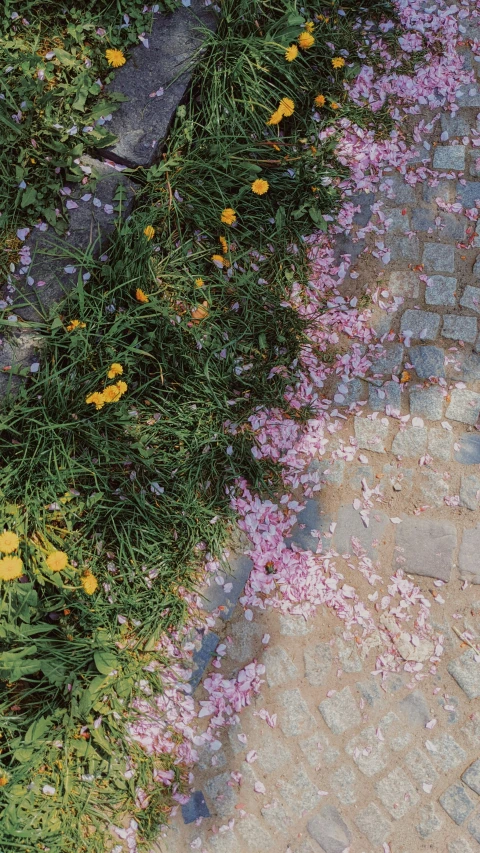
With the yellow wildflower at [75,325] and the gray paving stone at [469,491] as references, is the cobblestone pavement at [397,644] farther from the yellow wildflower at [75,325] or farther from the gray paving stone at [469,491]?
the yellow wildflower at [75,325]

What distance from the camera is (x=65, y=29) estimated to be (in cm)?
288

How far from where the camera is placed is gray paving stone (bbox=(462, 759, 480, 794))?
2668 millimetres

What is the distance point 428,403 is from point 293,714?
4.80ft

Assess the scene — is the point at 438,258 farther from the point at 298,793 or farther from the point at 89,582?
the point at 298,793

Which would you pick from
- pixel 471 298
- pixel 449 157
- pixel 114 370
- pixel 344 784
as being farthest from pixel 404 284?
pixel 344 784

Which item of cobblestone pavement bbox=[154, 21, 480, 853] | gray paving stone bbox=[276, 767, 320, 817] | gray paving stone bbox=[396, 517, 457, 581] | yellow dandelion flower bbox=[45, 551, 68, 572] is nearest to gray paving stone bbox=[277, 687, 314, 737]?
cobblestone pavement bbox=[154, 21, 480, 853]

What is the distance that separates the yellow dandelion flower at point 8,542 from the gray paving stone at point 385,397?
1614 millimetres

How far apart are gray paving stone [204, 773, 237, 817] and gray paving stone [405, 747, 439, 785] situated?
717 mm

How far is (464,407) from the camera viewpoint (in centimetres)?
301

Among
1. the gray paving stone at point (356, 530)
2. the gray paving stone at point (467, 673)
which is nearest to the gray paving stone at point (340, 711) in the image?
the gray paving stone at point (467, 673)

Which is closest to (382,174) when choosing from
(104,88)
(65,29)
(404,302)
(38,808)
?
(404,302)

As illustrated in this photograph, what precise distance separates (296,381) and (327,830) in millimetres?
1810

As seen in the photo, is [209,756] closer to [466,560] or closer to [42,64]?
[466,560]

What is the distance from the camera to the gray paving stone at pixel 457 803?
263 centimetres
